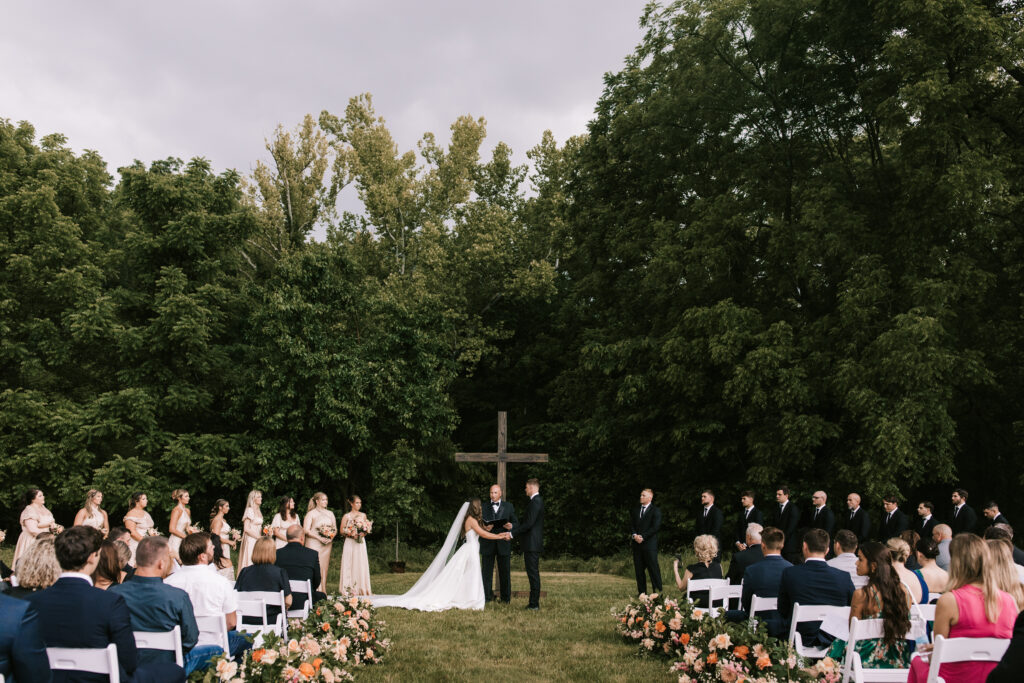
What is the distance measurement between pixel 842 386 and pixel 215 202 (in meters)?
17.5

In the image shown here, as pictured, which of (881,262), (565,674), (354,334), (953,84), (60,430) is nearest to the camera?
(565,674)

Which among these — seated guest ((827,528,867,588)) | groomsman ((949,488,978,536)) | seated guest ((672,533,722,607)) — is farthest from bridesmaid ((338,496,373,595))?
groomsman ((949,488,978,536))

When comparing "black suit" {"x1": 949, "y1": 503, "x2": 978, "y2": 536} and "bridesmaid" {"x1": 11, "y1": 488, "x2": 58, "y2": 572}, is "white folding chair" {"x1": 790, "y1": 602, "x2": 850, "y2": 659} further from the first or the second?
"bridesmaid" {"x1": 11, "y1": 488, "x2": 58, "y2": 572}

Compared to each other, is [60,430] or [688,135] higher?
[688,135]

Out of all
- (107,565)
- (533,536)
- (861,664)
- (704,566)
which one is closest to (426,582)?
(533,536)

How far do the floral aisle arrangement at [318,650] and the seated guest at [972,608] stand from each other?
3.94 metres

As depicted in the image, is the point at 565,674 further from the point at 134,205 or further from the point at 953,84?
the point at 134,205

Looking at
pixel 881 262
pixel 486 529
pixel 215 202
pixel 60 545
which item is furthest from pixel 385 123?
pixel 60 545

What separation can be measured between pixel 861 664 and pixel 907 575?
59.3 inches


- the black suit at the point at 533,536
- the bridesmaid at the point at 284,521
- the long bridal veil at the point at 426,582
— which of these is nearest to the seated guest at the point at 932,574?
the black suit at the point at 533,536

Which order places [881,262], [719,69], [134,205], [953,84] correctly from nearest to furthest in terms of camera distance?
[953,84], [881,262], [719,69], [134,205]

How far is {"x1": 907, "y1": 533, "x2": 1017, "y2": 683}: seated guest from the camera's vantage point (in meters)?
4.59

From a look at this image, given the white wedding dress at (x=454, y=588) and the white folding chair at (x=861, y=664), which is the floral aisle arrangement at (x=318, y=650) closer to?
the white folding chair at (x=861, y=664)

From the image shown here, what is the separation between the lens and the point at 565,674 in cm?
811
